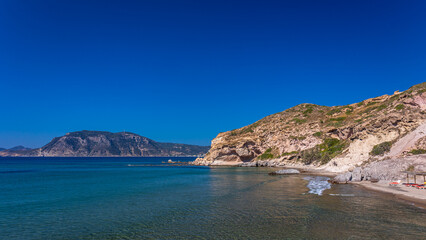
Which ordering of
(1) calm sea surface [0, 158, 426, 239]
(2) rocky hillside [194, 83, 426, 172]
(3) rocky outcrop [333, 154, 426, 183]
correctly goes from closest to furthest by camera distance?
(1) calm sea surface [0, 158, 426, 239]
(3) rocky outcrop [333, 154, 426, 183]
(2) rocky hillside [194, 83, 426, 172]

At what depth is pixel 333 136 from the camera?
2808 inches

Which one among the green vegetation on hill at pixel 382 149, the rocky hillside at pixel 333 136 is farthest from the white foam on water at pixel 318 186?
the green vegetation on hill at pixel 382 149

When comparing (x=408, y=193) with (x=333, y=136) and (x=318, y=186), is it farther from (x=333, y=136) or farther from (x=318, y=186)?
(x=333, y=136)

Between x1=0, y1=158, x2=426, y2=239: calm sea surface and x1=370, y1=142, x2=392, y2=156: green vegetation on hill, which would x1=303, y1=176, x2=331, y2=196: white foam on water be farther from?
x1=370, y1=142, x2=392, y2=156: green vegetation on hill

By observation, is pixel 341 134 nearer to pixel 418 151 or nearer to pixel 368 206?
pixel 418 151

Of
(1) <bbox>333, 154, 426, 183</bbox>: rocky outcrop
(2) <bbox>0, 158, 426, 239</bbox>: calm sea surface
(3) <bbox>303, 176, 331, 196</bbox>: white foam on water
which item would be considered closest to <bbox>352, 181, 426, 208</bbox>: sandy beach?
(2) <bbox>0, 158, 426, 239</bbox>: calm sea surface

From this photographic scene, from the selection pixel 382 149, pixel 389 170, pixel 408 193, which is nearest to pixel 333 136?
pixel 382 149

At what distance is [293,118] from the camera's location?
348ft

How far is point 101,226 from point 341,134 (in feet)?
215

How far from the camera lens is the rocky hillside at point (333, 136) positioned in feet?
142

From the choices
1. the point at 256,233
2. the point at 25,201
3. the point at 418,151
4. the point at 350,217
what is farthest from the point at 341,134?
the point at 25,201

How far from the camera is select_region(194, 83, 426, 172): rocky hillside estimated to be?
4328cm

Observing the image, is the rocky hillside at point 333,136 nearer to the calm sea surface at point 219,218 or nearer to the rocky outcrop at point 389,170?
the rocky outcrop at point 389,170

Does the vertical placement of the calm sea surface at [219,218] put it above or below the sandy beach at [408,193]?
below
